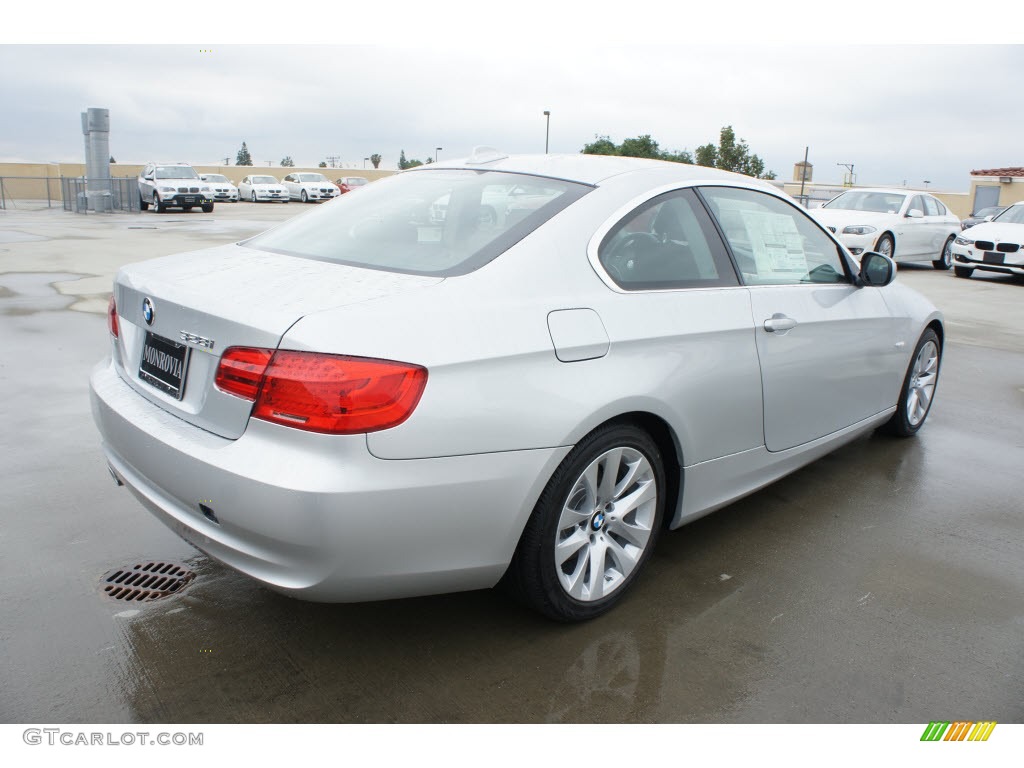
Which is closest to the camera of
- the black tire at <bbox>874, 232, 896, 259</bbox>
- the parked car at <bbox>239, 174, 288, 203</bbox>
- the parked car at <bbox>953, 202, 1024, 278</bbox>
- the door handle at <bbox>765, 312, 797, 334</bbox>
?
the door handle at <bbox>765, 312, 797, 334</bbox>

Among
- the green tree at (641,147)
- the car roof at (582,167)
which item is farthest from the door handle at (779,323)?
the green tree at (641,147)

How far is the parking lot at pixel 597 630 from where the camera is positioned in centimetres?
246

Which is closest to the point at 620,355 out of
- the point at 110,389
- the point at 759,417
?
the point at 759,417

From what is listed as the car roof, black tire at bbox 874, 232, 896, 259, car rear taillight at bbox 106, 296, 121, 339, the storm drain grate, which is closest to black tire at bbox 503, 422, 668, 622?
the car roof

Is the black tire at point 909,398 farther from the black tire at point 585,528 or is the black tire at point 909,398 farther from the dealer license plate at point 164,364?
the dealer license plate at point 164,364

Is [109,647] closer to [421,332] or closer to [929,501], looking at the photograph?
[421,332]

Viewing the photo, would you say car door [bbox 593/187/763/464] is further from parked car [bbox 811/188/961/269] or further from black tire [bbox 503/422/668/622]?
parked car [bbox 811/188/961/269]

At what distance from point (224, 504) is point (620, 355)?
4.27 ft

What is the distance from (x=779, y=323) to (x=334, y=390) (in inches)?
78.4

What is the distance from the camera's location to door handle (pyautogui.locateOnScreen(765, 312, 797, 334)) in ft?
11.0

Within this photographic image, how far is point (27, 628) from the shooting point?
276cm

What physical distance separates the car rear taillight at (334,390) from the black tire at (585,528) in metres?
0.61
